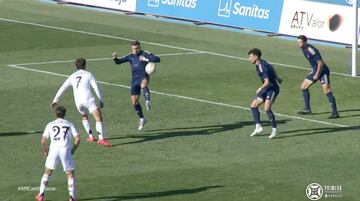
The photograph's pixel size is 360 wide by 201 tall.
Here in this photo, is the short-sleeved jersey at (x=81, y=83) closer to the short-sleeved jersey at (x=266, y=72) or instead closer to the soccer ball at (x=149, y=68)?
the soccer ball at (x=149, y=68)

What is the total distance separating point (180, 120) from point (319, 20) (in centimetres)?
Answer: 1464

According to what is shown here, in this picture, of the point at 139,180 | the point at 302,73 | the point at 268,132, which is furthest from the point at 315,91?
the point at 139,180

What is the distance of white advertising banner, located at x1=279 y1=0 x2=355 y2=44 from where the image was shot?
42406 mm

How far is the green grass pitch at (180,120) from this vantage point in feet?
76.7

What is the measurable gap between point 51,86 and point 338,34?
13004 millimetres

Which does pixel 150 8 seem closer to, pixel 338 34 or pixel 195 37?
pixel 195 37

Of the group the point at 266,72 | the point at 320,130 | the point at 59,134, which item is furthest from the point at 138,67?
the point at 59,134

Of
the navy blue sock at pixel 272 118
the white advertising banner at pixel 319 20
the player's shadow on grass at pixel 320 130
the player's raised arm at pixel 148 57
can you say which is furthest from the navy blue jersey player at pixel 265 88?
the white advertising banner at pixel 319 20

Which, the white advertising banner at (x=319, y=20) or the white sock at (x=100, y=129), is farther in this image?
the white advertising banner at (x=319, y=20)

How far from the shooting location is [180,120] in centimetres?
2991

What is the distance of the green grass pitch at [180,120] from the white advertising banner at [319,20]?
0.63 meters

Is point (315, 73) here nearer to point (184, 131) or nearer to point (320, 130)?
point (320, 130)

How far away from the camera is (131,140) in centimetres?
2744

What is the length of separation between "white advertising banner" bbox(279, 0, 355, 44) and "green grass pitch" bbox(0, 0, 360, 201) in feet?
2.07
